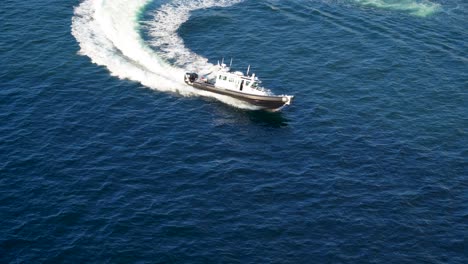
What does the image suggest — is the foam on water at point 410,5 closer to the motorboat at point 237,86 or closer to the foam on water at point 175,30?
the foam on water at point 175,30

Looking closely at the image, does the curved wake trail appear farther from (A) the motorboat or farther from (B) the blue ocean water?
(A) the motorboat

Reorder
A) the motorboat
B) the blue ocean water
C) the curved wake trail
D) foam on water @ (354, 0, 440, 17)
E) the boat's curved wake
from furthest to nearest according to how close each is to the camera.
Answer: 1. foam on water @ (354, 0, 440, 17)
2. the boat's curved wake
3. the curved wake trail
4. the motorboat
5. the blue ocean water

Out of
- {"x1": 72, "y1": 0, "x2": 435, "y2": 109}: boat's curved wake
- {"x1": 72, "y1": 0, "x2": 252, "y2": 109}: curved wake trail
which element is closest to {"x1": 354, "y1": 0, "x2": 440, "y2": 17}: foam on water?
{"x1": 72, "y1": 0, "x2": 435, "y2": 109}: boat's curved wake

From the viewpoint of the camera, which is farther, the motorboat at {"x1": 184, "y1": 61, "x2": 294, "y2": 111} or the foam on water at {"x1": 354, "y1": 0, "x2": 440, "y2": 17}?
the foam on water at {"x1": 354, "y1": 0, "x2": 440, "y2": 17}

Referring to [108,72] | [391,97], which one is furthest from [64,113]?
[391,97]

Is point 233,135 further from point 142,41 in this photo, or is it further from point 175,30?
point 175,30

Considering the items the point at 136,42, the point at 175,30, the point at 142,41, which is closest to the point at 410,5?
the point at 175,30
